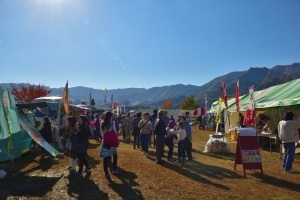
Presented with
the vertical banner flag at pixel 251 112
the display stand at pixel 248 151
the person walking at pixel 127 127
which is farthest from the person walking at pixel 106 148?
the person walking at pixel 127 127

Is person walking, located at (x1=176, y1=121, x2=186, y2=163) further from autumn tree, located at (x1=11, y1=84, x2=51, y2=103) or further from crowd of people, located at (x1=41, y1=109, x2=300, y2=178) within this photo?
autumn tree, located at (x1=11, y1=84, x2=51, y2=103)

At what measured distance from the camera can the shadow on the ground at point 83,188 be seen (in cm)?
666

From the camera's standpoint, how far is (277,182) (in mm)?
8219

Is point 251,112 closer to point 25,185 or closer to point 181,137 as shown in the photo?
point 181,137

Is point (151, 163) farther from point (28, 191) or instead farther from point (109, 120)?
point (28, 191)

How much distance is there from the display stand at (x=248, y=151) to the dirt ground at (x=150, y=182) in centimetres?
34

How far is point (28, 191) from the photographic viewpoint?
22.9 feet

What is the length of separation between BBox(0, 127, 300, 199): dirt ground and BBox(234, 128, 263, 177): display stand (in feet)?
1.11

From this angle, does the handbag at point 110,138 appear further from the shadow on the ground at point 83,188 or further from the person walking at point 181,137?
the person walking at point 181,137

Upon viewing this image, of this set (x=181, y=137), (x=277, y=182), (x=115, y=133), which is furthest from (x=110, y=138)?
(x=277, y=182)

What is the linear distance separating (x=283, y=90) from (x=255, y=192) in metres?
10.9

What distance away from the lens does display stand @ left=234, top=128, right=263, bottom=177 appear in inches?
358

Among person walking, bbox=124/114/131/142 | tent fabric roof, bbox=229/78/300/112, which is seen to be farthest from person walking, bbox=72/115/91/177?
person walking, bbox=124/114/131/142

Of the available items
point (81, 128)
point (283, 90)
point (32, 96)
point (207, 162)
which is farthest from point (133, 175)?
point (32, 96)
